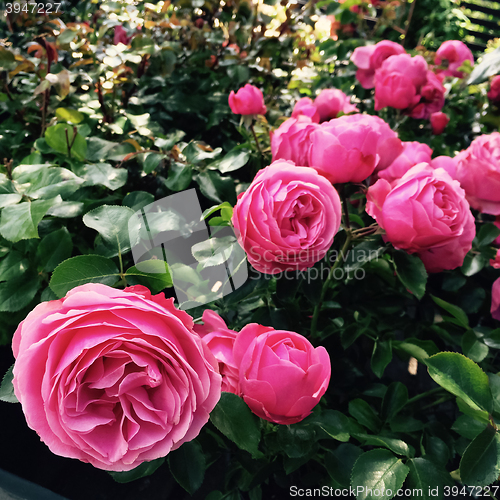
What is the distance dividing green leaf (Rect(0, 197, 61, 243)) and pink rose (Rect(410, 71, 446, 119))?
2.50 ft

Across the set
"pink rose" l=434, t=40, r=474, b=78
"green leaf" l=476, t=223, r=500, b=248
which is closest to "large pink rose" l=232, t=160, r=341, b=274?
"green leaf" l=476, t=223, r=500, b=248

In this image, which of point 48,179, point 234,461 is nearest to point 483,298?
point 234,461

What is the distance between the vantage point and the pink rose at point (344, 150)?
454 millimetres

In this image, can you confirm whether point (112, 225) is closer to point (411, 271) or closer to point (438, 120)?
point (411, 271)

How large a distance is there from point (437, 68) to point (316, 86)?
0.37 meters

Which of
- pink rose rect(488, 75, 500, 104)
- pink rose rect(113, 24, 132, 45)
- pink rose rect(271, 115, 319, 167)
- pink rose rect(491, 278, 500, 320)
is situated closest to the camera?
pink rose rect(271, 115, 319, 167)

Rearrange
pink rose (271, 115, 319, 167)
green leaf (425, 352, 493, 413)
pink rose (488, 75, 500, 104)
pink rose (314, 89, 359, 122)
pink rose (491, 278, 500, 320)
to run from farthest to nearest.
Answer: pink rose (488, 75, 500, 104) → pink rose (314, 89, 359, 122) → pink rose (491, 278, 500, 320) → pink rose (271, 115, 319, 167) → green leaf (425, 352, 493, 413)

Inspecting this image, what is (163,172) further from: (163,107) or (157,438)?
(157,438)

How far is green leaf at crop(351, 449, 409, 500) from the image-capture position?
41 cm

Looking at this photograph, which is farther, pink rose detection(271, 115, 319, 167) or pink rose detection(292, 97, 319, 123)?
pink rose detection(292, 97, 319, 123)

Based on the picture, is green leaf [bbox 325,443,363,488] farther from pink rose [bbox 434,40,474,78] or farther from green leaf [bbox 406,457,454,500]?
pink rose [bbox 434,40,474,78]

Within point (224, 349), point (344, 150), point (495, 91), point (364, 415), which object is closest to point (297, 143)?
point (344, 150)

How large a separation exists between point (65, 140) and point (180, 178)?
0.21 metres

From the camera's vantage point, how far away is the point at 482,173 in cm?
55
